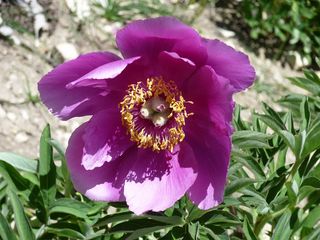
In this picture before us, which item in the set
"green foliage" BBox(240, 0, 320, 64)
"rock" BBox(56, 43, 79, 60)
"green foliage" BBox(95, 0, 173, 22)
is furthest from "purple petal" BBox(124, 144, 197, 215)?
"green foliage" BBox(240, 0, 320, 64)

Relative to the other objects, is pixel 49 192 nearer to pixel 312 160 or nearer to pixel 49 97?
pixel 49 97

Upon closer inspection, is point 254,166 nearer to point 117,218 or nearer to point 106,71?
point 117,218

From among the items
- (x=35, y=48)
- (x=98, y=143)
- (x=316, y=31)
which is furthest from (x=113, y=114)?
(x=316, y=31)

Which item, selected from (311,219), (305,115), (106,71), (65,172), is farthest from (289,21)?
(106,71)

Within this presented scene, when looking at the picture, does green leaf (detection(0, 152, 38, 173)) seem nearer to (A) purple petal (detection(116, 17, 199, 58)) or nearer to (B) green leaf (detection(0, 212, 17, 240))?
(B) green leaf (detection(0, 212, 17, 240))

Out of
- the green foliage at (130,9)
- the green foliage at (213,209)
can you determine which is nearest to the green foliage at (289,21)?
the green foliage at (130,9)
